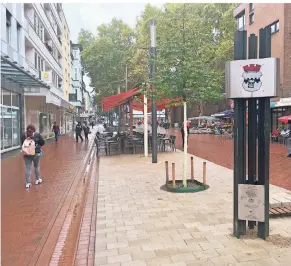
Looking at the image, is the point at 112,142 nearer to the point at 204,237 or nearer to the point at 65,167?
the point at 65,167

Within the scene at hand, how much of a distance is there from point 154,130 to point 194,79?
191 inches

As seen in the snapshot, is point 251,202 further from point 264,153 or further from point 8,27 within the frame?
point 8,27

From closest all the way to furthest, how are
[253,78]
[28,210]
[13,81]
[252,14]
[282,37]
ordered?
[253,78] → [28,210] → [13,81] → [282,37] → [252,14]

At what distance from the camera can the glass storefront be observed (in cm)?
1608

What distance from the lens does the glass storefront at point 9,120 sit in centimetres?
1608

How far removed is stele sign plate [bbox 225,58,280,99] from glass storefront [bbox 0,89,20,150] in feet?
44.2

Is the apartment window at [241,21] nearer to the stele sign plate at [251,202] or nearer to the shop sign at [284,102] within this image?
the shop sign at [284,102]

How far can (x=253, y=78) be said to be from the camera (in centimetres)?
445

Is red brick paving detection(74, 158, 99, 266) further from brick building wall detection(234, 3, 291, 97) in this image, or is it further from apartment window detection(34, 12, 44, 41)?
apartment window detection(34, 12, 44, 41)

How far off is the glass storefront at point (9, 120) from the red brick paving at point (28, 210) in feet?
17.0

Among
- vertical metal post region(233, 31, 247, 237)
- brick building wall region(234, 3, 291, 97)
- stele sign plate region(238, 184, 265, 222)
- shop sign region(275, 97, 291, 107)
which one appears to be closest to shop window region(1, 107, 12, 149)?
vertical metal post region(233, 31, 247, 237)

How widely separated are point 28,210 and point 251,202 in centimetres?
422

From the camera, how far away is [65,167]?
478 inches

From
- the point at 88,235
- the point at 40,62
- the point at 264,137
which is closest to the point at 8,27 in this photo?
the point at 40,62
